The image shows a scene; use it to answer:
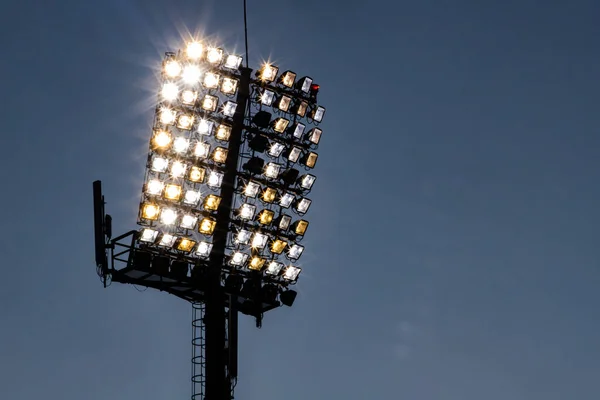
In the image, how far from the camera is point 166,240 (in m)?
25.7

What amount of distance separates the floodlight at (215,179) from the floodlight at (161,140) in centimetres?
176

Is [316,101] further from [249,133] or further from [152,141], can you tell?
[152,141]

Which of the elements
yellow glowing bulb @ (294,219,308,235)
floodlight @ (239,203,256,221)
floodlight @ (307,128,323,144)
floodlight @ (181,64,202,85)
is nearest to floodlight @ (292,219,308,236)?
yellow glowing bulb @ (294,219,308,235)

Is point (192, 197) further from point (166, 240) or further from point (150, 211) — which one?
point (166, 240)

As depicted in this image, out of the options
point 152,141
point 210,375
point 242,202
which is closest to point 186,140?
point 152,141

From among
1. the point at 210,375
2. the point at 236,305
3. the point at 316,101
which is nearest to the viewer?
the point at 210,375

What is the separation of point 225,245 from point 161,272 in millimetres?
2410

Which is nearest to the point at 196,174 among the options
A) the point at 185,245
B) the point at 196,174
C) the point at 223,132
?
the point at 196,174

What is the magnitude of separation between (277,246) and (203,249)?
2.83 m

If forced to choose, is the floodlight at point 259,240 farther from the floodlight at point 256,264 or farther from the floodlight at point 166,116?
→ the floodlight at point 166,116

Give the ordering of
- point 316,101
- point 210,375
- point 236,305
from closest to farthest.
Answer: point 210,375
point 236,305
point 316,101

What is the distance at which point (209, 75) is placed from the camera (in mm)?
27328

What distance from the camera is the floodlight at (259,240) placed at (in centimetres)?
2735

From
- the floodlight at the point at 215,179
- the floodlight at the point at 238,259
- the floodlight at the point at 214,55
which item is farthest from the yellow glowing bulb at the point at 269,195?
the floodlight at the point at 214,55
